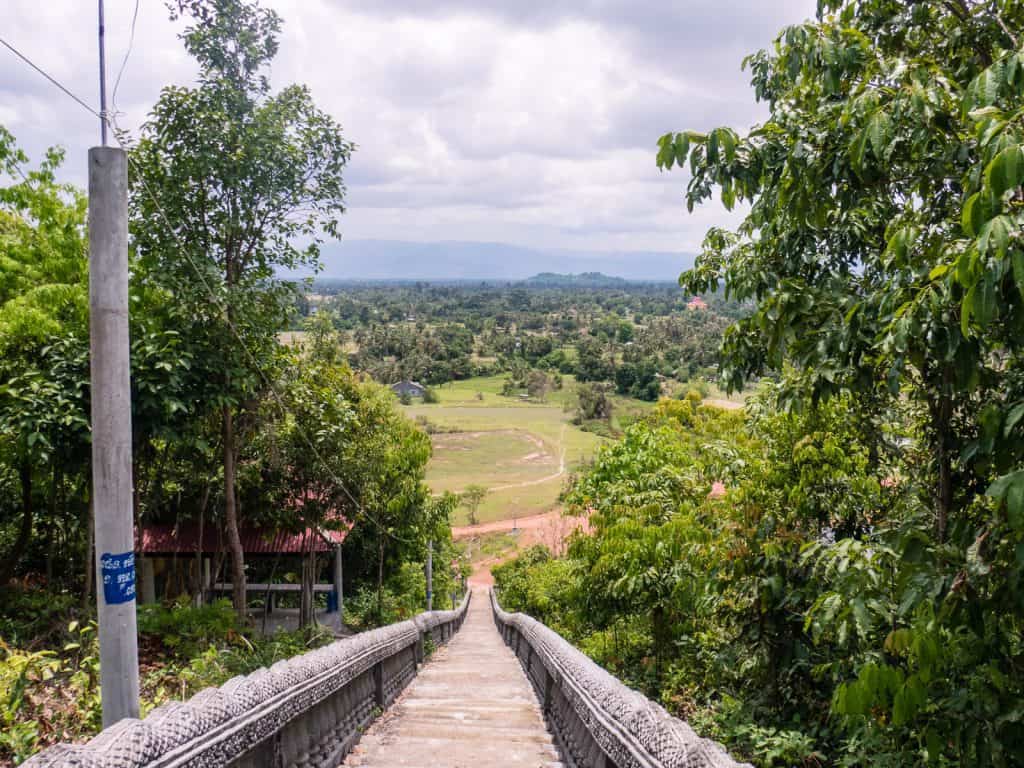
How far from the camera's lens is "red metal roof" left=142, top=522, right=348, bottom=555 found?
1462cm

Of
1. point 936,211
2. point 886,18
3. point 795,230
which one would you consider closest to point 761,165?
point 795,230

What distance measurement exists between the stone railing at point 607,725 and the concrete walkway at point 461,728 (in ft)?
0.76

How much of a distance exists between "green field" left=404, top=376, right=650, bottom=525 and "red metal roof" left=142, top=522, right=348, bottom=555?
40.7m

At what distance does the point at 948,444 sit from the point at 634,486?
18.2 ft

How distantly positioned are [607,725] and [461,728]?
8.43 ft

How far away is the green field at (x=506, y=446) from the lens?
212ft

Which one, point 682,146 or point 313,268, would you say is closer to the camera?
point 682,146

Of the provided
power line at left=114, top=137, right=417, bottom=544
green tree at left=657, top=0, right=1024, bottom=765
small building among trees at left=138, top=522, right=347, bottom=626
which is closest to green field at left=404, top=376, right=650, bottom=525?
small building among trees at left=138, top=522, right=347, bottom=626

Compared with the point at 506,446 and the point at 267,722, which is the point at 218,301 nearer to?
the point at 267,722

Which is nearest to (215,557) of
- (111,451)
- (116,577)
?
(116,577)

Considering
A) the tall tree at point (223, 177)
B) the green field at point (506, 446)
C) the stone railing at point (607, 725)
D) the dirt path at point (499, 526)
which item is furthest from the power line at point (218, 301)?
the green field at point (506, 446)

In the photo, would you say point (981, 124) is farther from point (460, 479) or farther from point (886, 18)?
point (460, 479)

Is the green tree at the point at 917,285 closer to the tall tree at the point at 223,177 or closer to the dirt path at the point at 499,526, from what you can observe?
the tall tree at the point at 223,177

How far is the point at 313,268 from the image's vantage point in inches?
383
